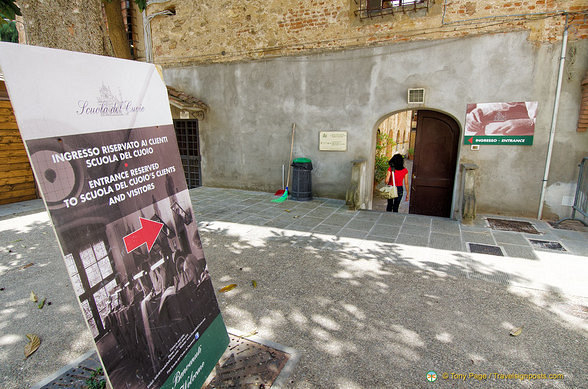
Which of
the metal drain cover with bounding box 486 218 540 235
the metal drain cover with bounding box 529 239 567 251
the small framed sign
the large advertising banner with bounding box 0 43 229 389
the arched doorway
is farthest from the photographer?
the small framed sign

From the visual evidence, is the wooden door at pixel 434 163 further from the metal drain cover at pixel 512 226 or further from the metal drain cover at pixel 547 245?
the metal drain cover at pixel 547 245

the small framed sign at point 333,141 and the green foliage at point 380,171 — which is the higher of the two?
the small framed sign at point 333,141

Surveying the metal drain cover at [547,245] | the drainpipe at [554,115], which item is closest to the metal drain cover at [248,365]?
the metal drain cover at [547,245]

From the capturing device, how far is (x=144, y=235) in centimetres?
192

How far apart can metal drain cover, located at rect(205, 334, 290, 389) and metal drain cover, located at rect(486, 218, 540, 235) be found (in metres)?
5.64

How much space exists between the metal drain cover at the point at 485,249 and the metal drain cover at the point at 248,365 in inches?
157

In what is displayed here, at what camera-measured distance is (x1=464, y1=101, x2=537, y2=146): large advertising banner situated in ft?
21.9

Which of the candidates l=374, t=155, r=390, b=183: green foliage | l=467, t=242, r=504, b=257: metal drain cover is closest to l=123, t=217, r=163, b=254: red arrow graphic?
l=467, t=242, r=504, b=257: metal drain cover

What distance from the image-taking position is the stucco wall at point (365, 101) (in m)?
6.60

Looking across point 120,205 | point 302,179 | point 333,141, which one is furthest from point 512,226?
point 120,205

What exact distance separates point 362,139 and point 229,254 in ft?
16.3

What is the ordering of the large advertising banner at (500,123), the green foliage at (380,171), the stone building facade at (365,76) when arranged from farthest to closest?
the green foliage at (380,171) < the large advertising banner at (500,123) < the stone building facade at (365,76)

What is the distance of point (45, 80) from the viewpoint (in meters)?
1.44

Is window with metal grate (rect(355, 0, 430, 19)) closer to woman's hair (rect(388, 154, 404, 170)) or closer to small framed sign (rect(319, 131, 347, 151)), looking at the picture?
small framed sign (rect(319, 131, 347, 151))
